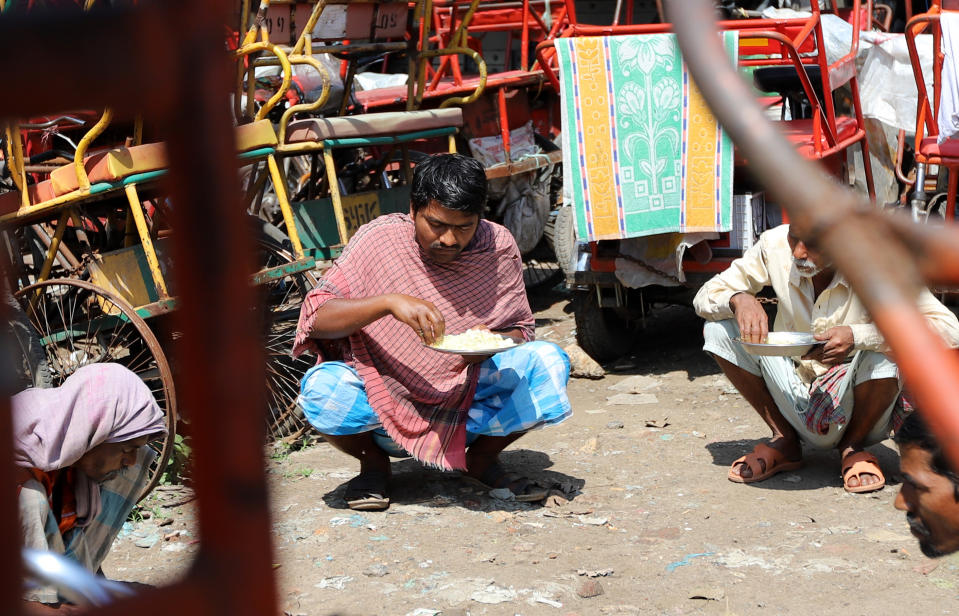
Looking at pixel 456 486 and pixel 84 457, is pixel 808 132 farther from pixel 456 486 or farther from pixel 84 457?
pixel 84 457

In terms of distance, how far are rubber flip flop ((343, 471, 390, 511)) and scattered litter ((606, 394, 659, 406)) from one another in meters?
1.66

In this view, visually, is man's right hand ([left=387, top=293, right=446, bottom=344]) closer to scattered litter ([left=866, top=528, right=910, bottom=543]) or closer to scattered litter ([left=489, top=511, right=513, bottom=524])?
scattered litter ([left=489, top=511, right=513, bottom=524])

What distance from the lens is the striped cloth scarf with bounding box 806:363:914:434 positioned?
3748mm

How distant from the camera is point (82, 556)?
8.54ft

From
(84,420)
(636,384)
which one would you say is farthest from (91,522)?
(636,384)

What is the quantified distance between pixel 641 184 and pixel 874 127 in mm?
1941

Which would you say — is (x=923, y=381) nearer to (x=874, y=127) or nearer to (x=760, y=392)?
(x=760, y=392)

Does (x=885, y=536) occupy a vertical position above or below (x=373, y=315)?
below

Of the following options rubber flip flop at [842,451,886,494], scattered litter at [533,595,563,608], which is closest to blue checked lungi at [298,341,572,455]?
scattered litter at [533,595,563,608]

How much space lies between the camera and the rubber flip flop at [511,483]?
151 inches

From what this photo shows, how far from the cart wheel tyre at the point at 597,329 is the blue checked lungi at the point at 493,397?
65.8 inches

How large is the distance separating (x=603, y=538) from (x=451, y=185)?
1.33 m

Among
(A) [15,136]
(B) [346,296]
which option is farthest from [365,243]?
(A) [15,136]

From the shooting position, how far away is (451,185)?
144 inches
